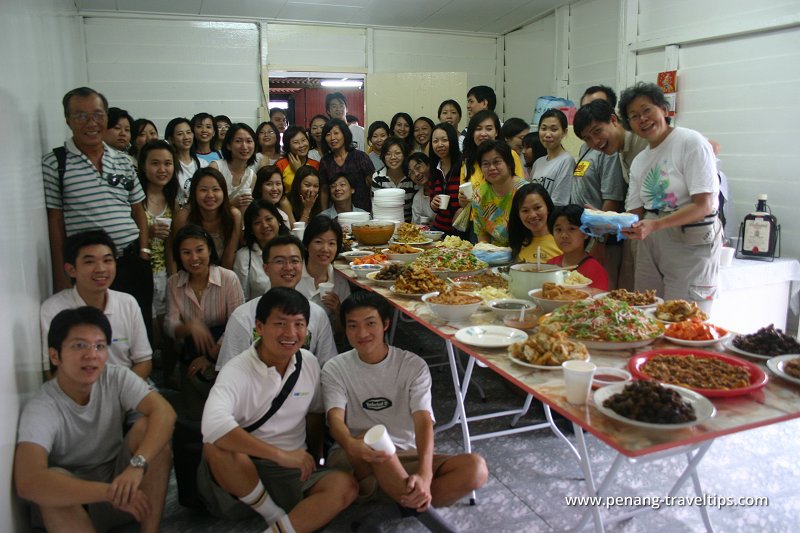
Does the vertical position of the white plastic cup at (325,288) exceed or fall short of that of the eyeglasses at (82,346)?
it falls short

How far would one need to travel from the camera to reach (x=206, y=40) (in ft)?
22.7

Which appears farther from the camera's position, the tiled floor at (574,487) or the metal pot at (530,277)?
the metal pot at (530,277)

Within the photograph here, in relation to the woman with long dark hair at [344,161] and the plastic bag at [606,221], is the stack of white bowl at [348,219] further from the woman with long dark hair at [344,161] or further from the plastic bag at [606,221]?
the plastic bag at [606,221]

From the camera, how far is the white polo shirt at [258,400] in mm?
2096

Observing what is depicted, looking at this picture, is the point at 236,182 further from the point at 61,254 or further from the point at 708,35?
the point at 708,35

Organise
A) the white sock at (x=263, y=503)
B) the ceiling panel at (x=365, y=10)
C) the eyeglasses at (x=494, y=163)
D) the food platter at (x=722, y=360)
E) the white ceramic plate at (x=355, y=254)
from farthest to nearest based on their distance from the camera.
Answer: the ceiling panel at (x=365, y=10)
the white ceramic plate at (x=355, y=254)
the eyeglasses at (x=494, y=163)
the white sock at (x=263, y=503)
the food platter at (x=722, y=360)

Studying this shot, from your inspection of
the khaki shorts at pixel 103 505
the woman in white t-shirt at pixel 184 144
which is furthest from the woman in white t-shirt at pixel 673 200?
the woman in white t-shirt at pixel 184 144

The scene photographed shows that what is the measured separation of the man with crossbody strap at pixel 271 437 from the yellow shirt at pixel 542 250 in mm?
1434

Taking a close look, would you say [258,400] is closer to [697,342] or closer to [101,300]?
[101,300]

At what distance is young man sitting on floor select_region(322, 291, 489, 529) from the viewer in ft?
7.07

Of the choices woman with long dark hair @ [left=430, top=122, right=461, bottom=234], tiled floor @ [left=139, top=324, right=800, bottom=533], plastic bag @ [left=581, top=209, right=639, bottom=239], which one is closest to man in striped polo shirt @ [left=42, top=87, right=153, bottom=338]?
tiled floor @ [left=139, top=324, right=800, bottom=533]

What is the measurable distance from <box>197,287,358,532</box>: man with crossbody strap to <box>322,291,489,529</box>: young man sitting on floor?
11cm

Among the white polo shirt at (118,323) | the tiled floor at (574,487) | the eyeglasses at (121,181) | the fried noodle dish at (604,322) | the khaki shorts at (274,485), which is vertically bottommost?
the tiled floor at (574,487)

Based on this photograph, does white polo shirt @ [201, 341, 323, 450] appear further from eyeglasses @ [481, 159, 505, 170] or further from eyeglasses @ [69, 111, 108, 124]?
eyeglasses @ [481, 159, 505, 170]
